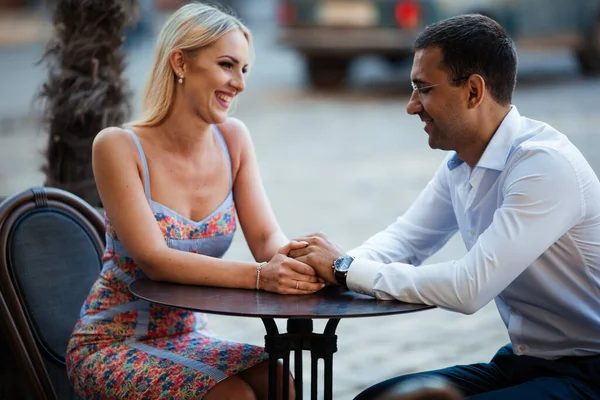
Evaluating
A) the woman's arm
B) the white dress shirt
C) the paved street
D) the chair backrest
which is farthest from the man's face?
the paved street

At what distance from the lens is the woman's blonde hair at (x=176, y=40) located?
11.1ft

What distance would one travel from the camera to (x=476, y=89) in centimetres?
294

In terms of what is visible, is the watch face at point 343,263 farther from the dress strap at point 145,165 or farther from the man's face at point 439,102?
the dress strap at point 145,165

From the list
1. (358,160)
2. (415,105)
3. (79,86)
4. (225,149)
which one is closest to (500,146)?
(415,105)

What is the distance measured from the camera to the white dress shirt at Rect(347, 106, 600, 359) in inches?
109

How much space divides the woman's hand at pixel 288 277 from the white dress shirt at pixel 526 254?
0.14 m

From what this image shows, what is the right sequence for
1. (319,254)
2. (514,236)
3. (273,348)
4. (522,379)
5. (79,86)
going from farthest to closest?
(79,86) → (319,254) → (522,379) → (273,348) → (514,236)

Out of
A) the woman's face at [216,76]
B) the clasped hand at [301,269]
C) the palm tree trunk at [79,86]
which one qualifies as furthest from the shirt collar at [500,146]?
the palm tree trunk at [79,86]

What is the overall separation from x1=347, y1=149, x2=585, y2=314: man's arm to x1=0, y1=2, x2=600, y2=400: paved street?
1836 millimetres

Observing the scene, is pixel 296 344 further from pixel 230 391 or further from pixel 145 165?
pixel 145 165

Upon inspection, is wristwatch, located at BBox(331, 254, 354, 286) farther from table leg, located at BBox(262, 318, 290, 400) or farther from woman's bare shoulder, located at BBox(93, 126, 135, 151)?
woman's bare shoulder, located at BBox(93, 126, 135, 151)

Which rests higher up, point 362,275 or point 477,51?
point 477,51

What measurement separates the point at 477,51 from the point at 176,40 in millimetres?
1092

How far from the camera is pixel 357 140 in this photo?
11172mm
